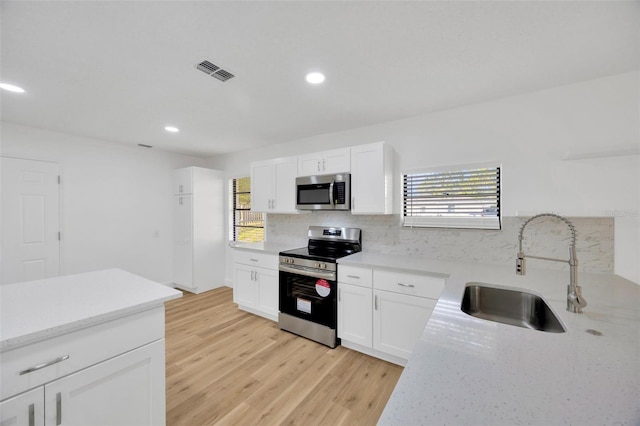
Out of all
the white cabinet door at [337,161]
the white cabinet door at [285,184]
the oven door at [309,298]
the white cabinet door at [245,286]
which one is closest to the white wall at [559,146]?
the white cabinet door at [337,161]

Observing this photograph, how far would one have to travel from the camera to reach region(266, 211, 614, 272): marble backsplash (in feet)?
6.69

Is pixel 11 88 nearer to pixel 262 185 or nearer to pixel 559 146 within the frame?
pixel 262 185

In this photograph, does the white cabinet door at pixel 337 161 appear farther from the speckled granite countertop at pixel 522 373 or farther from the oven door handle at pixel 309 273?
the speckled granite countertop at pixel 522 373

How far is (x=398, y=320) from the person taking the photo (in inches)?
89.7

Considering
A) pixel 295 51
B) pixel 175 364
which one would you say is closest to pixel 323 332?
pixel 175 364

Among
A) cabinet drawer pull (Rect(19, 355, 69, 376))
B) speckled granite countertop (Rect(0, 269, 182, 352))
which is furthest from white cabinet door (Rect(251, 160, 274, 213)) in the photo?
cabinet drawer pull (Rect(19, 355, 69, 376))

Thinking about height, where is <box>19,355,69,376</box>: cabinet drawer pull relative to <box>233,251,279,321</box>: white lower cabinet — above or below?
above

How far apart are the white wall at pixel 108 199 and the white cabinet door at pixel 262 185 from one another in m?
1.95

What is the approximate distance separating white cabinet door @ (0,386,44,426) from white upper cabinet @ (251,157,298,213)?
2597 mm

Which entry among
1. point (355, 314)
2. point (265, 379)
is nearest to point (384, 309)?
point (355, 314)

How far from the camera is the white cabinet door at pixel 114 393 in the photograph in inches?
42.3

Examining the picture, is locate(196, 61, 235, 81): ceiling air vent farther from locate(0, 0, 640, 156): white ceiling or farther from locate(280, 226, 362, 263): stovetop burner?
locate(280, 226, 362, 263): stovetop burner

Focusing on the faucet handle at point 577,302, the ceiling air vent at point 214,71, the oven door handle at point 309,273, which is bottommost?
the oven door handle at point 309,273

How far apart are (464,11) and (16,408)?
2637 millimetres
